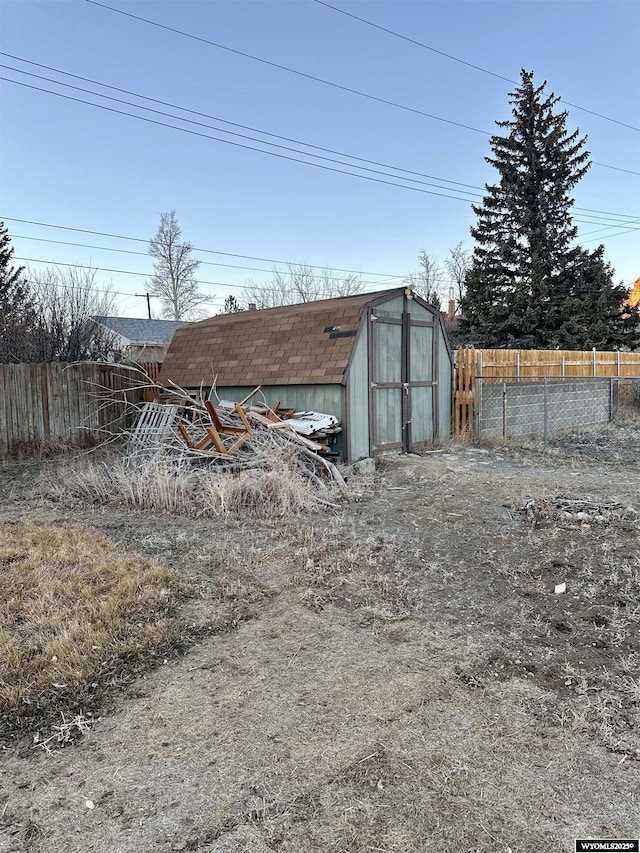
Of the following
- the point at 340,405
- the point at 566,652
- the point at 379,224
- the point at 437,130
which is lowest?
the point at 566,652

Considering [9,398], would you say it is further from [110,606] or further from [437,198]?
[437,198]

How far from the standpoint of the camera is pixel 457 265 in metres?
38.8

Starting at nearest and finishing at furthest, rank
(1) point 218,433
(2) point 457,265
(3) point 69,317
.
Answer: (1) point 218,433 < (3) point 69,317 < (2) point 457,265

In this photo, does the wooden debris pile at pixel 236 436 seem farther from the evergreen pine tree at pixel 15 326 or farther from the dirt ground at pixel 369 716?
the evergreen pine tree at pixel 15 326

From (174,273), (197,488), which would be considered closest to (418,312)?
(197,488)

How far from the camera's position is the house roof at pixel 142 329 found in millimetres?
26859

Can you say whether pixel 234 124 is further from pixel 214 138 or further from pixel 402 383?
pixel 402 383

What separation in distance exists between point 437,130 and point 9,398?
17.0 meters

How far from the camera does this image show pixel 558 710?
227 centimetres

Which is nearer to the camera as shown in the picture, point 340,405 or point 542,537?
point 542,537

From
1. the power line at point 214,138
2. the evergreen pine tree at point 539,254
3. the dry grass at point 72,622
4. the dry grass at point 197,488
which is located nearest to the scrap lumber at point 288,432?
the dry grass at point 197,488

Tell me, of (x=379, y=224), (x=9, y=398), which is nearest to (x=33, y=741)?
(x=9, y=398)

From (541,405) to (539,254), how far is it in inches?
403

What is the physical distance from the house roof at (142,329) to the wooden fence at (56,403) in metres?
16.1
